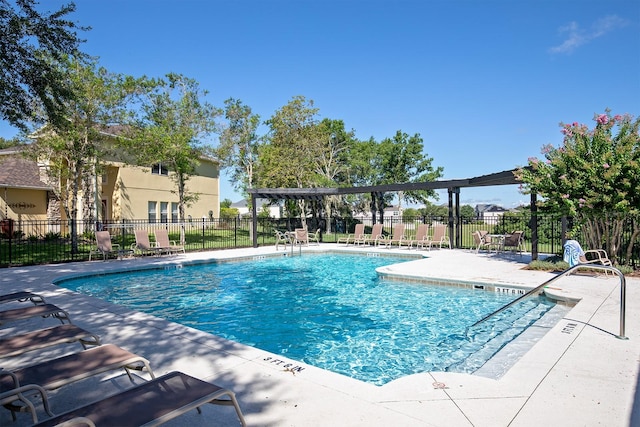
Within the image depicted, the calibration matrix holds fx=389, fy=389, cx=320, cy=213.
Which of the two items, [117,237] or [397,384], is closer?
[397,384]

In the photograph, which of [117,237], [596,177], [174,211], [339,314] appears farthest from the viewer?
[174,211]

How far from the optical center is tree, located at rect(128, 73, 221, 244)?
1855cm

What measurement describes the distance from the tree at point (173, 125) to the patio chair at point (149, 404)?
16228 millimetres

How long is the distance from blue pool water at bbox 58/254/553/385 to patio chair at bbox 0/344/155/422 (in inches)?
105

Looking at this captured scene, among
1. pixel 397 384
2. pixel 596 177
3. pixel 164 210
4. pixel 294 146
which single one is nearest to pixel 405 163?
pixel 294 146

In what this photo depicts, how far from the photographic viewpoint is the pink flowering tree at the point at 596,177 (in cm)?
898

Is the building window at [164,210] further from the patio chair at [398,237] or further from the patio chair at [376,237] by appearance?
the patio chair at [398,237]

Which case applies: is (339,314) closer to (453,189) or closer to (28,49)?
(28,49)

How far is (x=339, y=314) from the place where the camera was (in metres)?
7.40

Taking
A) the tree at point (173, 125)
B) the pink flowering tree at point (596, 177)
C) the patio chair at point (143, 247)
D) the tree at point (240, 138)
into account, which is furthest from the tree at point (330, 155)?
the pink flowering tree at point (596, 177)

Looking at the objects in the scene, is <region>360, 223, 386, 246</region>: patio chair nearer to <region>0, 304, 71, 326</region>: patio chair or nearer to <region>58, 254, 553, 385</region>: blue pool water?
<region>58, 254, 553, 385</region>: blue pool water

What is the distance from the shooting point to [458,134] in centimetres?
2422

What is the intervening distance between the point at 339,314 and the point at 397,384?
12.7 ft

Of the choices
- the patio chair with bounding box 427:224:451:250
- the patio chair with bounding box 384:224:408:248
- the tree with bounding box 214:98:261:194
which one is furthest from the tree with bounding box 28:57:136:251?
the patio chair with bounding box 427:224:451:250
